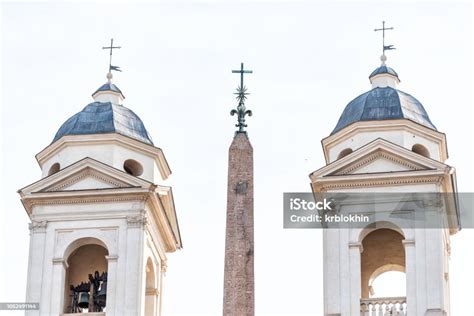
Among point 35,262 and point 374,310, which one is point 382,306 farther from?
point 35,262

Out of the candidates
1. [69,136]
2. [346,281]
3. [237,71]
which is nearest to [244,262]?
[237,71]

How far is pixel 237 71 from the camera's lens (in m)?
35.5

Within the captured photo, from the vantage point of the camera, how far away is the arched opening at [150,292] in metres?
43.9

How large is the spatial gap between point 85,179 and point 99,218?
1.04m

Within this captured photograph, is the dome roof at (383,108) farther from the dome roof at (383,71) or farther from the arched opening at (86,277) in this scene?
the arched opening at (86,277)

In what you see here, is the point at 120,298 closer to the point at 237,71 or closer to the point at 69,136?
the point at 69,136

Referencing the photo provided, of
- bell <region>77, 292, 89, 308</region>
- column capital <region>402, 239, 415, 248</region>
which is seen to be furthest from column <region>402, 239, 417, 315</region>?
bell <region>77, 292, 89, 308</region>

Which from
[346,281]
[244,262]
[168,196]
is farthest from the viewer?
[168,196]

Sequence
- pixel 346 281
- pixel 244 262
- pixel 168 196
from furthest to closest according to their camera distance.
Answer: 1. pixel 168 196
2. pixel 346 281
3. pixel 244 262

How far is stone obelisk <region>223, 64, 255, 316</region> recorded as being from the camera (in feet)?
109

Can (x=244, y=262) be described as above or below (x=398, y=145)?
below

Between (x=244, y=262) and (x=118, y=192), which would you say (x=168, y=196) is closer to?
(x=118, y=192)

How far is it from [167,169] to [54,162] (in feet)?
9.66

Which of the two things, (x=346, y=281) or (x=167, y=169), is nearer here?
(x=346, y=281)
